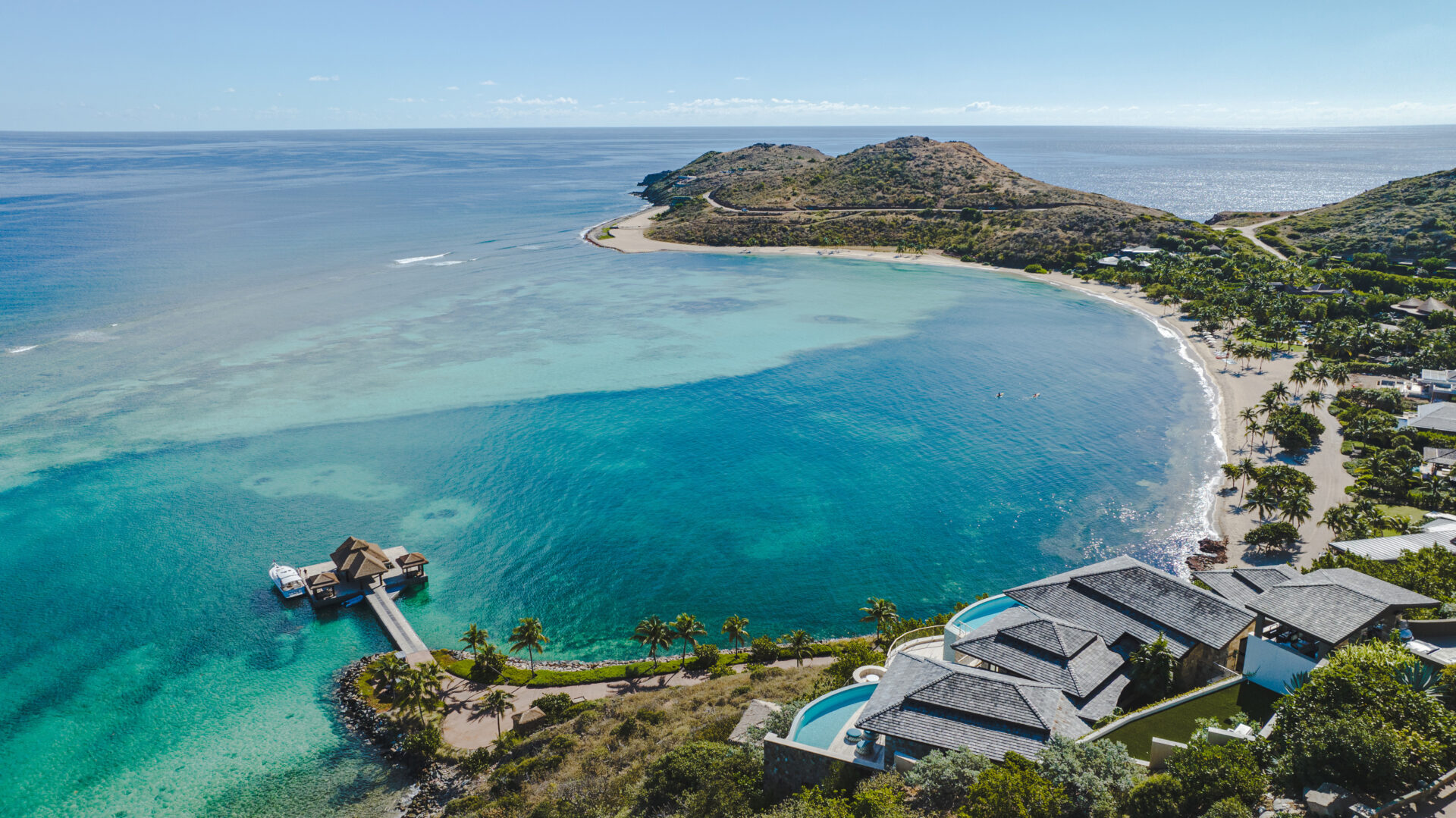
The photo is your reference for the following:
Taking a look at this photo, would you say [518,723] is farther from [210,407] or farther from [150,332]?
[150,332]

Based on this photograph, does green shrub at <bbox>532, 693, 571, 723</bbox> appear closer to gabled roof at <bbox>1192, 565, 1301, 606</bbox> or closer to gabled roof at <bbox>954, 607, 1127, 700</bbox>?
gabled roof at <bbox>954, 607, 1127, 700</bbox>

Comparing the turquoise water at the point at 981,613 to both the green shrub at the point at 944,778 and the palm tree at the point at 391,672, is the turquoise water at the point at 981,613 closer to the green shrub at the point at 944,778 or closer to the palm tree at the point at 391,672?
the green shrub at the point at 944,778

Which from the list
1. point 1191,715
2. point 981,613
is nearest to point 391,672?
point 981,613

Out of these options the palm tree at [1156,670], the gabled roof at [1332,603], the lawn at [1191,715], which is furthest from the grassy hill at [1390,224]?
the lawn at [1191,715]

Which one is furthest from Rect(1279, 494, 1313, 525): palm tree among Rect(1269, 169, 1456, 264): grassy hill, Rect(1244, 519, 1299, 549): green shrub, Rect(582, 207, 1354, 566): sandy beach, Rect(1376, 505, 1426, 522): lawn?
Rect(1269, 169, 1456, 264): grassy hill

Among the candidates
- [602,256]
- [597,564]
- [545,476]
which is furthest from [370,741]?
[602,256]

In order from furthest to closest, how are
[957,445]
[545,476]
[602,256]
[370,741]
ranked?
[602,256]
[957,445]
[545,476]
[370,741]
